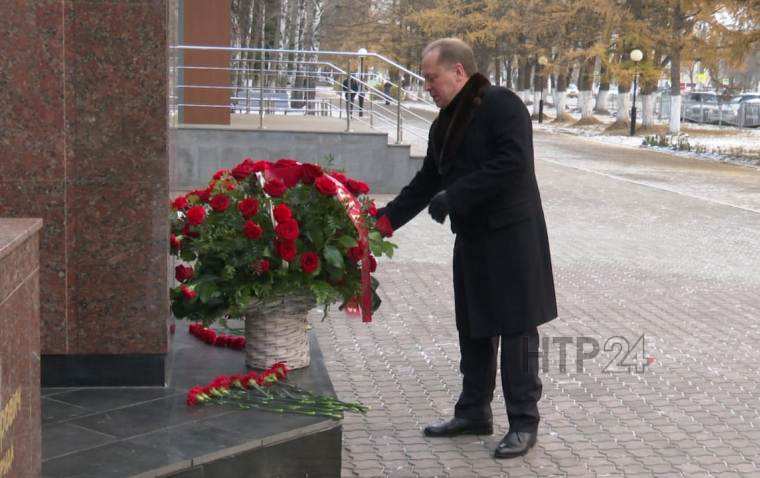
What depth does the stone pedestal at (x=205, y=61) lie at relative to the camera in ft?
58.4

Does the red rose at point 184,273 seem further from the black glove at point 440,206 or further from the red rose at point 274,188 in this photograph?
the black glove at point 440,206

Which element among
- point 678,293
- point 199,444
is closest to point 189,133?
point 678,293

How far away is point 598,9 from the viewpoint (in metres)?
39.4

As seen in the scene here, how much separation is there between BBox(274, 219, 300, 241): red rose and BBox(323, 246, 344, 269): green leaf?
19 cm

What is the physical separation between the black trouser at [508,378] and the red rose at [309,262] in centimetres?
83

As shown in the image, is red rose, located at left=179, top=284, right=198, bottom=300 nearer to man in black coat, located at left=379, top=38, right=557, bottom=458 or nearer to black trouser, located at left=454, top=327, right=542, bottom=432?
man in black coat, located at left=379, top=38, right=557, bottom=458

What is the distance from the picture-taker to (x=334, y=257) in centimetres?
504

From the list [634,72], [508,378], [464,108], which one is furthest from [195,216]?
[634,72]

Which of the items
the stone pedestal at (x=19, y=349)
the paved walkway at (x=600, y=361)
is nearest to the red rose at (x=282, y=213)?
the paved walkway at (x=600, y=361)

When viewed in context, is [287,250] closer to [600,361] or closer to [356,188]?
[356,188]

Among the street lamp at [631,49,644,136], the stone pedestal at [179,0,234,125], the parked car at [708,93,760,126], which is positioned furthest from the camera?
the parked car at [708,93,760,126]

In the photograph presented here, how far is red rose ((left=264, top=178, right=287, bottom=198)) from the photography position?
5.03 meters

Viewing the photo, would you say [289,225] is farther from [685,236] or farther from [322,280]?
[685,236]

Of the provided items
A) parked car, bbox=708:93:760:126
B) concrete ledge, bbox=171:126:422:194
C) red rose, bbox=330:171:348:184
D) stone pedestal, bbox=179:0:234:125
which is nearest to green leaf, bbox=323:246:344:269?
red rose, bbox=330:171:348:184
